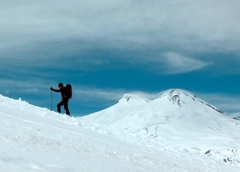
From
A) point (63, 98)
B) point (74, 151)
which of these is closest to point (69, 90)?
point (63, 98)

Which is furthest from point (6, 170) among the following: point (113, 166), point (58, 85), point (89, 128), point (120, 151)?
point (58, 85)

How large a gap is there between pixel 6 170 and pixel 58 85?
54.2 feet

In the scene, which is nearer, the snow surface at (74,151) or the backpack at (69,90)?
the snow surface at (74,151)

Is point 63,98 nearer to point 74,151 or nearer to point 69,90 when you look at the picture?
point 69,90

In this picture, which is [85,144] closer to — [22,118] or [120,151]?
[120,151]

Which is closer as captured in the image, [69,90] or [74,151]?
[74,151]

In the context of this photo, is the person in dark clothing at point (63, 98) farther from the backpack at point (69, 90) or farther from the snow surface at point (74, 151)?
the snow surface at point (74, 151)

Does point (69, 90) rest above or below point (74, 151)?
above

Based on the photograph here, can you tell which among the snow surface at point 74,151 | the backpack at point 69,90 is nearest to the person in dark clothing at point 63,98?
the backpack at point 69,90

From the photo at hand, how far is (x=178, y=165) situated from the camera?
17469mm

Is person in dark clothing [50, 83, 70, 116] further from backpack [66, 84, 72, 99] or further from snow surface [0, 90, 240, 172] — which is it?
snow surface [0, 90, 240, 172]

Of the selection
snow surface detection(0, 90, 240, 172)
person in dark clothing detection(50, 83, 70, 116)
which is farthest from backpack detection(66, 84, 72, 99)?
snow surface detection(0, 90, 240, 172)

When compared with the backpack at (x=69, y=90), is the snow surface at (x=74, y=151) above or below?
below

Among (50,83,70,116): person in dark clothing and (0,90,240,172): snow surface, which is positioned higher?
(50,83,70,116): person in dark clothing
